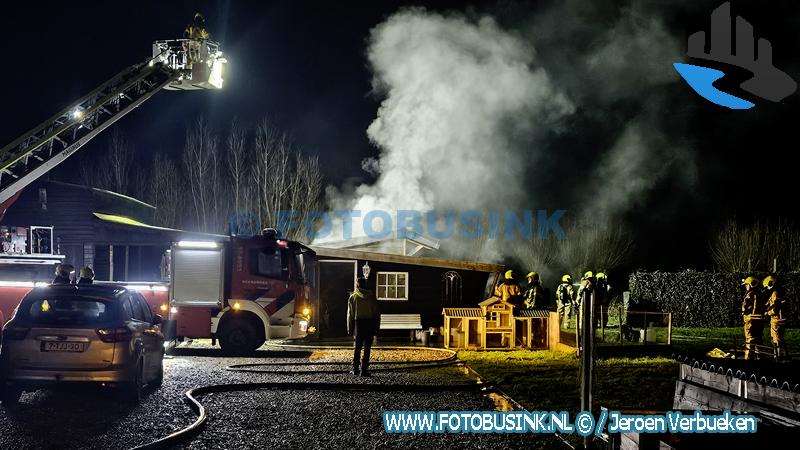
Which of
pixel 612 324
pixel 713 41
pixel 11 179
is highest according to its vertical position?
pixel 713 41

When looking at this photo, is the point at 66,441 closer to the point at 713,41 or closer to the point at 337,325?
the point at 337,325

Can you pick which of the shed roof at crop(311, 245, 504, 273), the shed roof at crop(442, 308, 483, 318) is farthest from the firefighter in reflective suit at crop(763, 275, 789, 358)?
the shed roof at crop(311, 245, 504, 273)

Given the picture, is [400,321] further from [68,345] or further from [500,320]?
[68,345]

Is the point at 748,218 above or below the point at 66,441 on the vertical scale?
above

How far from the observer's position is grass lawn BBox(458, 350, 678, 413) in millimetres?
10922

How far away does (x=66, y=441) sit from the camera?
8.02 meters

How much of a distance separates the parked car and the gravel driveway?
1.31ft

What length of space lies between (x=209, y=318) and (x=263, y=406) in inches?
323

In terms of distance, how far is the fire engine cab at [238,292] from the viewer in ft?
59.5

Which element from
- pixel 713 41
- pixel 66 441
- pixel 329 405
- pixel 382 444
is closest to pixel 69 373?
pixel 66 441

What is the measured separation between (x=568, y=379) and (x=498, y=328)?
6.56m

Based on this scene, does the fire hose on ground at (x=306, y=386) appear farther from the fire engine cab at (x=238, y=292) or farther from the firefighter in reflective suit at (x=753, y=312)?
the firefighter in reflective suit at (x=753, y=312)

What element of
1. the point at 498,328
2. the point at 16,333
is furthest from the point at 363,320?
the point at 498,328

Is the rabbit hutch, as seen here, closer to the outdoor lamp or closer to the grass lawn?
the grass lawn
